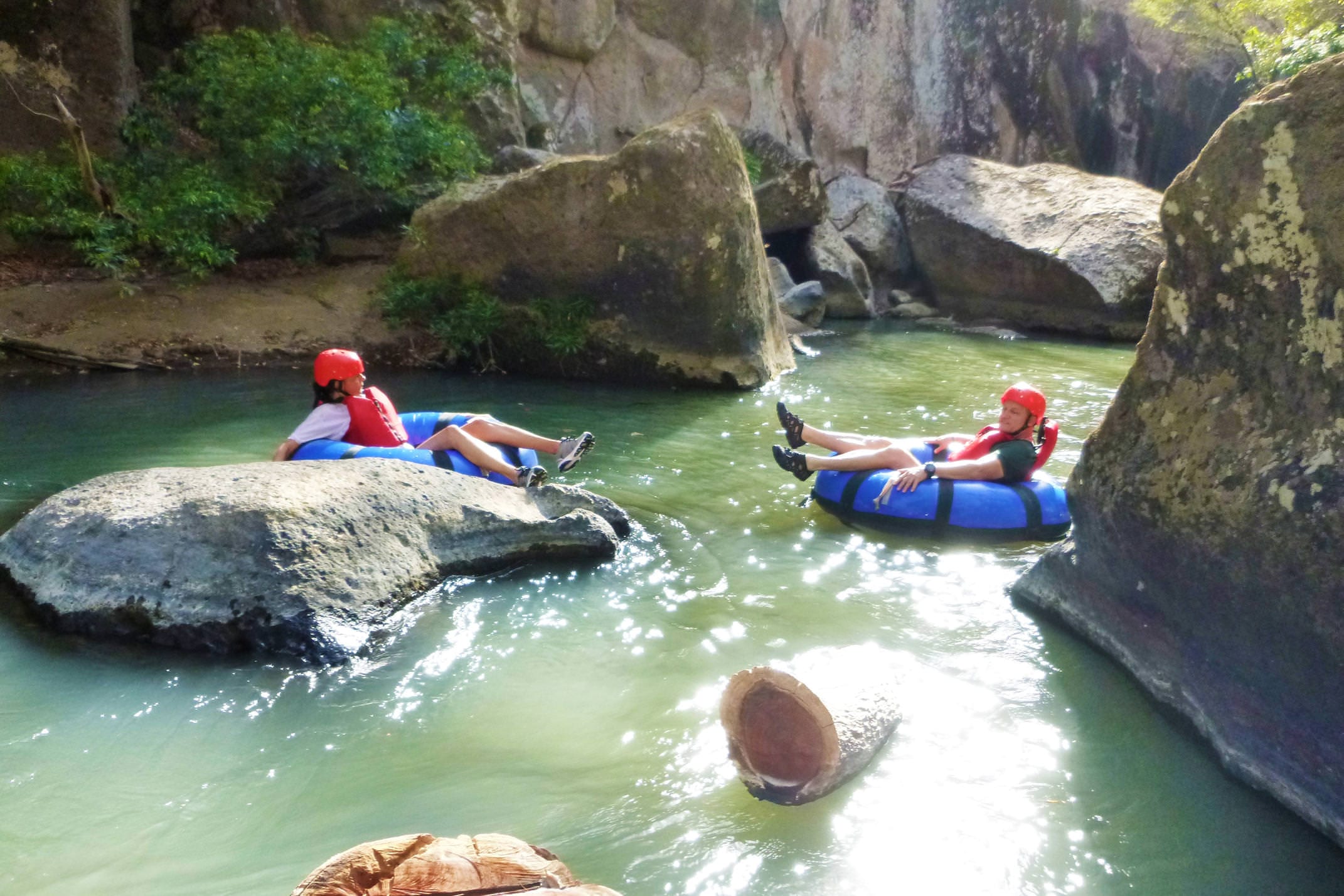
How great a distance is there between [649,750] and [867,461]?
127 inches

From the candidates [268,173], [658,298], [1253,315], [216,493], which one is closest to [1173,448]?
[1253,315]

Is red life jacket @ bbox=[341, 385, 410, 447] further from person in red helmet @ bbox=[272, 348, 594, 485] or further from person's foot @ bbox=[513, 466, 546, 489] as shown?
person's foot @ bbox=[513, 466, 546, 489]

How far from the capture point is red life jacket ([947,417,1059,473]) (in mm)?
6387

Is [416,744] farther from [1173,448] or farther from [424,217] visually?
[424,217]

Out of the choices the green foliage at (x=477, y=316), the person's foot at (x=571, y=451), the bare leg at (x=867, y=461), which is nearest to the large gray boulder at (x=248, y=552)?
the person's foot at (x=571, y=451)

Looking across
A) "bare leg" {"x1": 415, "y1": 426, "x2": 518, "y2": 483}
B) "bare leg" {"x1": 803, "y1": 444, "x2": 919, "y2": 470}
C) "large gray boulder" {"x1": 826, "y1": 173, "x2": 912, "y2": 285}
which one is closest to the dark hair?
"bare leg" {"x1": 415, "y1": 426, "x2": 518, "y2": 483}

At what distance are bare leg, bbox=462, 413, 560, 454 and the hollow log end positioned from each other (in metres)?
3.58

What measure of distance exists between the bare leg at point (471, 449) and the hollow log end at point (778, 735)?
10.6 feet

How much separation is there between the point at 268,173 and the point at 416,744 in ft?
32.3

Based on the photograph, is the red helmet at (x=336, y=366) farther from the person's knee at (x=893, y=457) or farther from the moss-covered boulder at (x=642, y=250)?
the moss-covered boulder at (x=642, y=250)

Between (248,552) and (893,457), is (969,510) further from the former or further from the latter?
(248,552)

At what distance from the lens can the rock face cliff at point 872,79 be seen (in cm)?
1808

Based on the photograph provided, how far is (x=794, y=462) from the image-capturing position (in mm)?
6367

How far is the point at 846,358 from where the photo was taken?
41.5 ft
